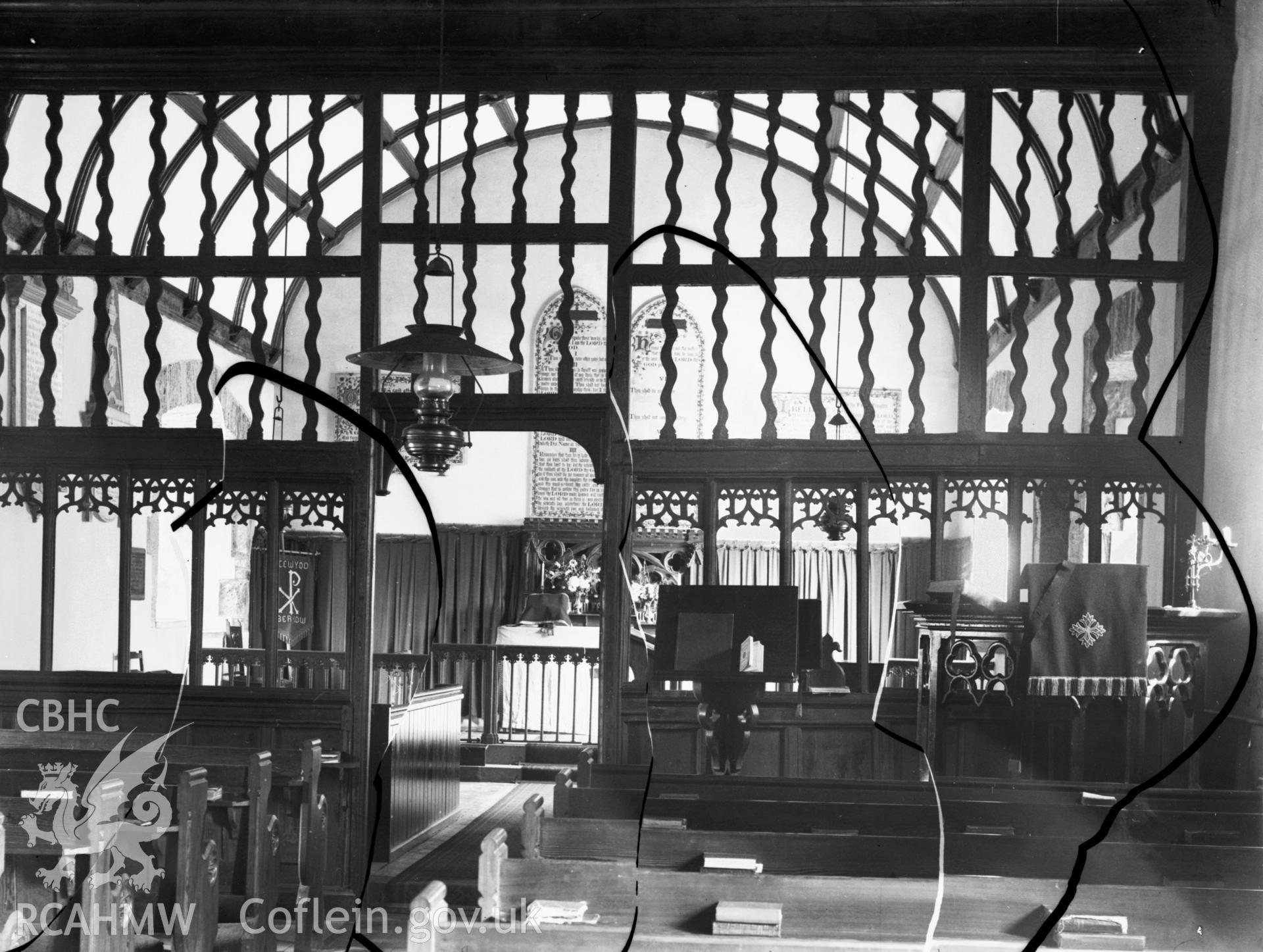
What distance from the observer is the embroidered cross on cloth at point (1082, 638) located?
10.3ft

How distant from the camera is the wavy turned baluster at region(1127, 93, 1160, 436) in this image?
3.73 metres

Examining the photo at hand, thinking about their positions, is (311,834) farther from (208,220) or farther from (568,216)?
(568,216)

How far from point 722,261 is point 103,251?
7.66 feet

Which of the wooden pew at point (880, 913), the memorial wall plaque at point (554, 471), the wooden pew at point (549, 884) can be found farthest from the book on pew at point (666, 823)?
the memorial wall plaque at point (554, 471)

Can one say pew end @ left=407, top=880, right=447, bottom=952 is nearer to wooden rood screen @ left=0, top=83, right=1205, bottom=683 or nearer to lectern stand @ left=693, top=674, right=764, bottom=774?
wooden rood screen @ left=0, top=83, right=1205, bottom=683

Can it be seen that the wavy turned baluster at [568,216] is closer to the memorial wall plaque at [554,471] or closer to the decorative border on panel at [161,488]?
the decorative border on panel at [161,488]

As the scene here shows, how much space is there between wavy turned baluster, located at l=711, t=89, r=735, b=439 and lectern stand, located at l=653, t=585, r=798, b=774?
0.91 metres

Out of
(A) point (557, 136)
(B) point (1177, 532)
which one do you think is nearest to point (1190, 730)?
(B) point (1177, 532)

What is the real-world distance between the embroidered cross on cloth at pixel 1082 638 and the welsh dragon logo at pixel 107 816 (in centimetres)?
245

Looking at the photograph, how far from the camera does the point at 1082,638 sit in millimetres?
3207

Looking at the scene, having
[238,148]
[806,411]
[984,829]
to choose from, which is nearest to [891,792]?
[984,829]

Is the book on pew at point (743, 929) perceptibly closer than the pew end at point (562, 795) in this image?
Yes

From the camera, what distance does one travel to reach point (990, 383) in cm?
639

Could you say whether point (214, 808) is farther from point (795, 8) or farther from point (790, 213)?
point (790, 213)
